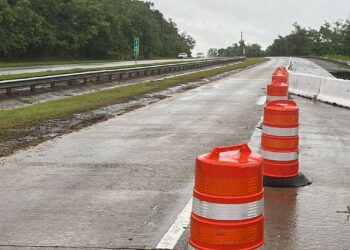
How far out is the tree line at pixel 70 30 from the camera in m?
60.4

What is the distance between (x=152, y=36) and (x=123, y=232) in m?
109

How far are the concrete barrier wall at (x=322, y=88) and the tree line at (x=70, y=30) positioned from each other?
39.8m

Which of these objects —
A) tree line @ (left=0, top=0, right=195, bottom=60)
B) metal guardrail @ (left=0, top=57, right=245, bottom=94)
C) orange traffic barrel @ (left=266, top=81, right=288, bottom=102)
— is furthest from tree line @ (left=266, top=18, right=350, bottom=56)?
orange traffic barrel @ (left=266, top=81, right=288, bottom=102)

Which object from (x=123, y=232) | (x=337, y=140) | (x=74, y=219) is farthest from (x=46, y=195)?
(x=337, y=140)

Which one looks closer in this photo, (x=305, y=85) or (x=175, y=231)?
(x=175, y=231)

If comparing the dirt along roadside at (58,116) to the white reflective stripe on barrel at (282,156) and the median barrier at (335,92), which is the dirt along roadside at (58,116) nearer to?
the white reflective stripe on barrel at (282,156)

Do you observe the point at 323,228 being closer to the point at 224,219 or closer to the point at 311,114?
the point at 224,219

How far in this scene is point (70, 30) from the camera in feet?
246

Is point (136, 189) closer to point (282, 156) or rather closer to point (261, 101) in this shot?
point (282, 156)

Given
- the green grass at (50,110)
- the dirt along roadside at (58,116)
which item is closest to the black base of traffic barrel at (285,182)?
the dirt along roadside at (58,116)

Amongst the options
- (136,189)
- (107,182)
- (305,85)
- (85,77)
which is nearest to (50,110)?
(107,182)

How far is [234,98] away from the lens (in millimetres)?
21250

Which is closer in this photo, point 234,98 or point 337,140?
point 337,140

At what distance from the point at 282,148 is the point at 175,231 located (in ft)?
8.53
